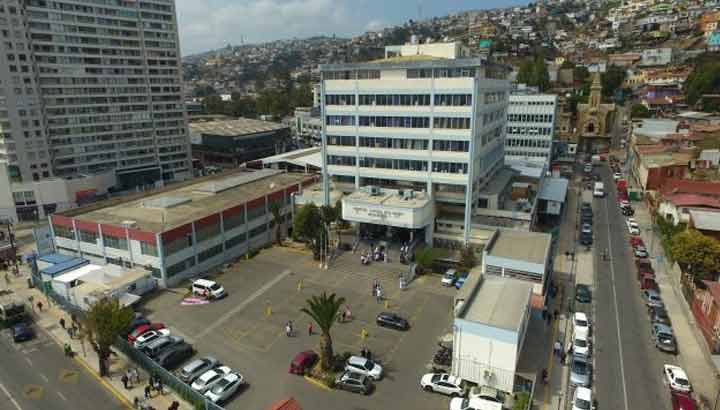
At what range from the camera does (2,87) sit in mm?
69000

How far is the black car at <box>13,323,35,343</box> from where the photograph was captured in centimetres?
3491

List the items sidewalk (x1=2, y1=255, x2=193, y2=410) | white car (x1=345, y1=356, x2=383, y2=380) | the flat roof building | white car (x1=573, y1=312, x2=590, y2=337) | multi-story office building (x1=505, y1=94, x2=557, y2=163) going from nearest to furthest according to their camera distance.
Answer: sidewalk (x1=2, y1=255, x2=193, y2=410)
white car (x1=345, y1=356, x2=383, y2=380)
white car (x1=573, y1=312, x2=590, y2=337)
the flat roof building
multi-story office building (x1=505, y1=94, x2=557, y2=163)

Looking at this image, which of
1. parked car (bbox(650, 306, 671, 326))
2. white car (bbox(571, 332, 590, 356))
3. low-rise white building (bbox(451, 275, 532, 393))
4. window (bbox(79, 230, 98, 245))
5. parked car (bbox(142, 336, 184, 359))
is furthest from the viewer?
window (bbox(79, 230, 98, 245))

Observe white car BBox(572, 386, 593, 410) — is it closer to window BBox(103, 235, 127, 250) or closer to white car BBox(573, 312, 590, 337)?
white car BBox(573, 312, 590, 337)

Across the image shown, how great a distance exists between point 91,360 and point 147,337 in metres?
4.16

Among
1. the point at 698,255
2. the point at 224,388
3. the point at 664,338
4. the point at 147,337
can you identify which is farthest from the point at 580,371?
the point at 147,337

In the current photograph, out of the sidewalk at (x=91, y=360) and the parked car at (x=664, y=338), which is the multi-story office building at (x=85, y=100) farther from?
the parked car at (x=664, y=338)

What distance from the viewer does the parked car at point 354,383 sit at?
2748 cm

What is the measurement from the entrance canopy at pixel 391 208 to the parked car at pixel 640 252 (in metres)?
24.6

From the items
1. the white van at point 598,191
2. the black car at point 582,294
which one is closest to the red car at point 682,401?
the black car at point 582,294

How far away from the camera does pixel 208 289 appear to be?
4159 cm

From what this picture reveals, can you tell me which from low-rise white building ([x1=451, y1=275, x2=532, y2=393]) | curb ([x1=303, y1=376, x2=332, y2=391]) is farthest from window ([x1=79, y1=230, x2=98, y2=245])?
low-rise white building ([x1=451, y1=275, x2=532, y2=393])

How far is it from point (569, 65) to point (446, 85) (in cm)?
15632

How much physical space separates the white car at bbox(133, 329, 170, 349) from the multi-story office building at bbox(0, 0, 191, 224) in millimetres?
54568
